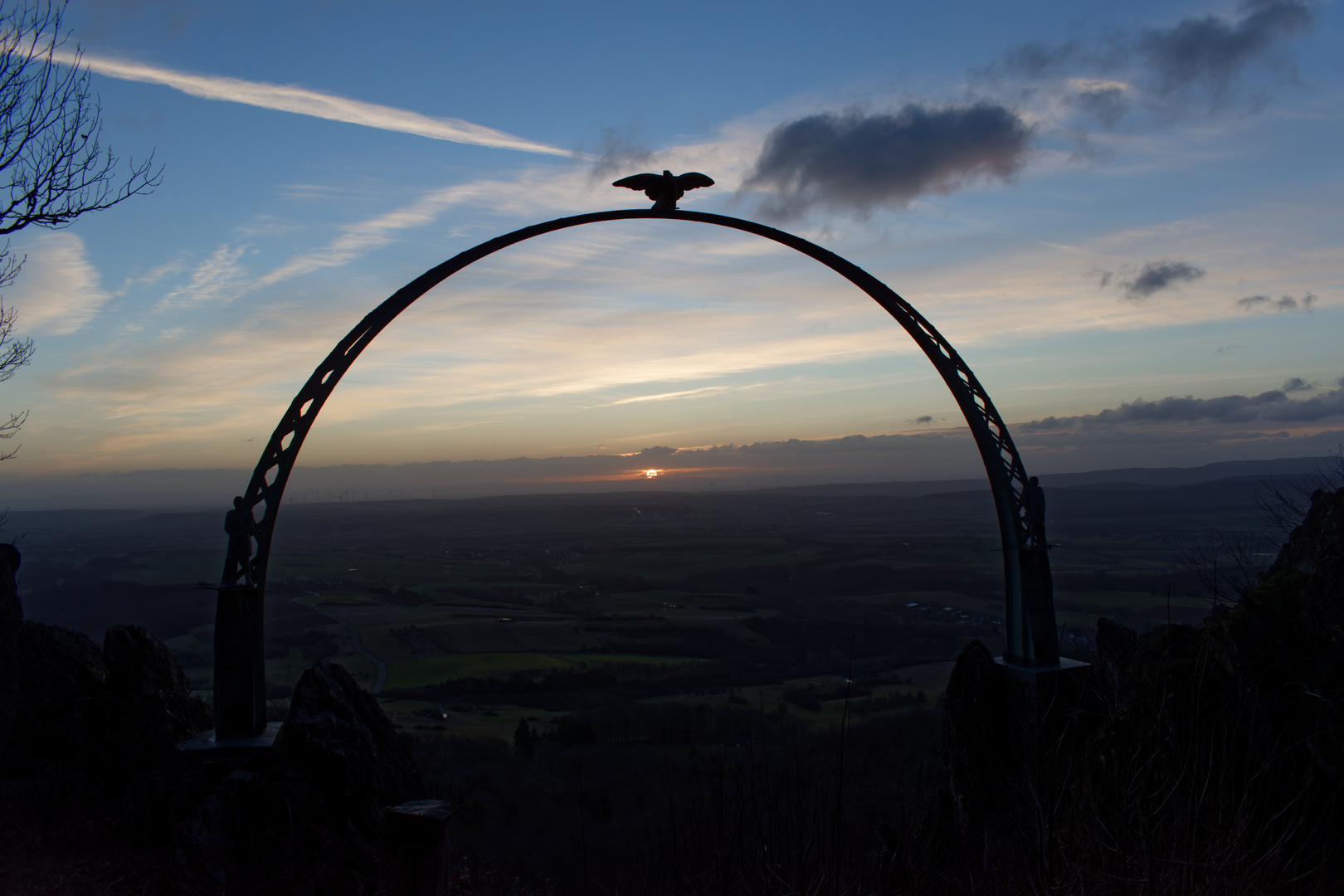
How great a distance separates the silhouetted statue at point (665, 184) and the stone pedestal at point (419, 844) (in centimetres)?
680

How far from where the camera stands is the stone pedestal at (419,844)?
365cm

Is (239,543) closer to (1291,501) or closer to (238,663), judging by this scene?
(238,663)

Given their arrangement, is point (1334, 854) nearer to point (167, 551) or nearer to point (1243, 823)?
point (1243, 823)

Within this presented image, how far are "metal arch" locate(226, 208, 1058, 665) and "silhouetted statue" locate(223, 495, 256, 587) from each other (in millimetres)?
70

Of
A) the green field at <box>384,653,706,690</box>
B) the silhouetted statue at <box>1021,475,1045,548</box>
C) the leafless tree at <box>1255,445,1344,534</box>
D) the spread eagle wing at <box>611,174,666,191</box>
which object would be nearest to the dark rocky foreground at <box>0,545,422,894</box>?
the spread eagle wing at <box>611,174,666,191</box>

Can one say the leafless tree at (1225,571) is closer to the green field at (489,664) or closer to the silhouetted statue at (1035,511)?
the silhouetted statue at (1035,511)

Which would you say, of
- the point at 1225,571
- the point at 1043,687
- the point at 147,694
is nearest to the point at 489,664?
the point at 147,694

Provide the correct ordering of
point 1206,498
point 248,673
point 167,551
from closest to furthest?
1. point 248,673
2. point 167,551
3. point 1206,498

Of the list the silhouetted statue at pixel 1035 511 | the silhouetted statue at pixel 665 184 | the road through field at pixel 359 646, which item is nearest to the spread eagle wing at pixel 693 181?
the silhouetted statue at pixel 665 184

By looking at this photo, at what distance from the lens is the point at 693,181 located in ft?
27.1

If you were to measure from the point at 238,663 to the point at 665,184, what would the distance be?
675 cm

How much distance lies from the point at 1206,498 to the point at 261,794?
173743mm

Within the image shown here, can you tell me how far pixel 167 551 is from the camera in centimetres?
9656

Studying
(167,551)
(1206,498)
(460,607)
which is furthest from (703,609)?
(1206,498)
